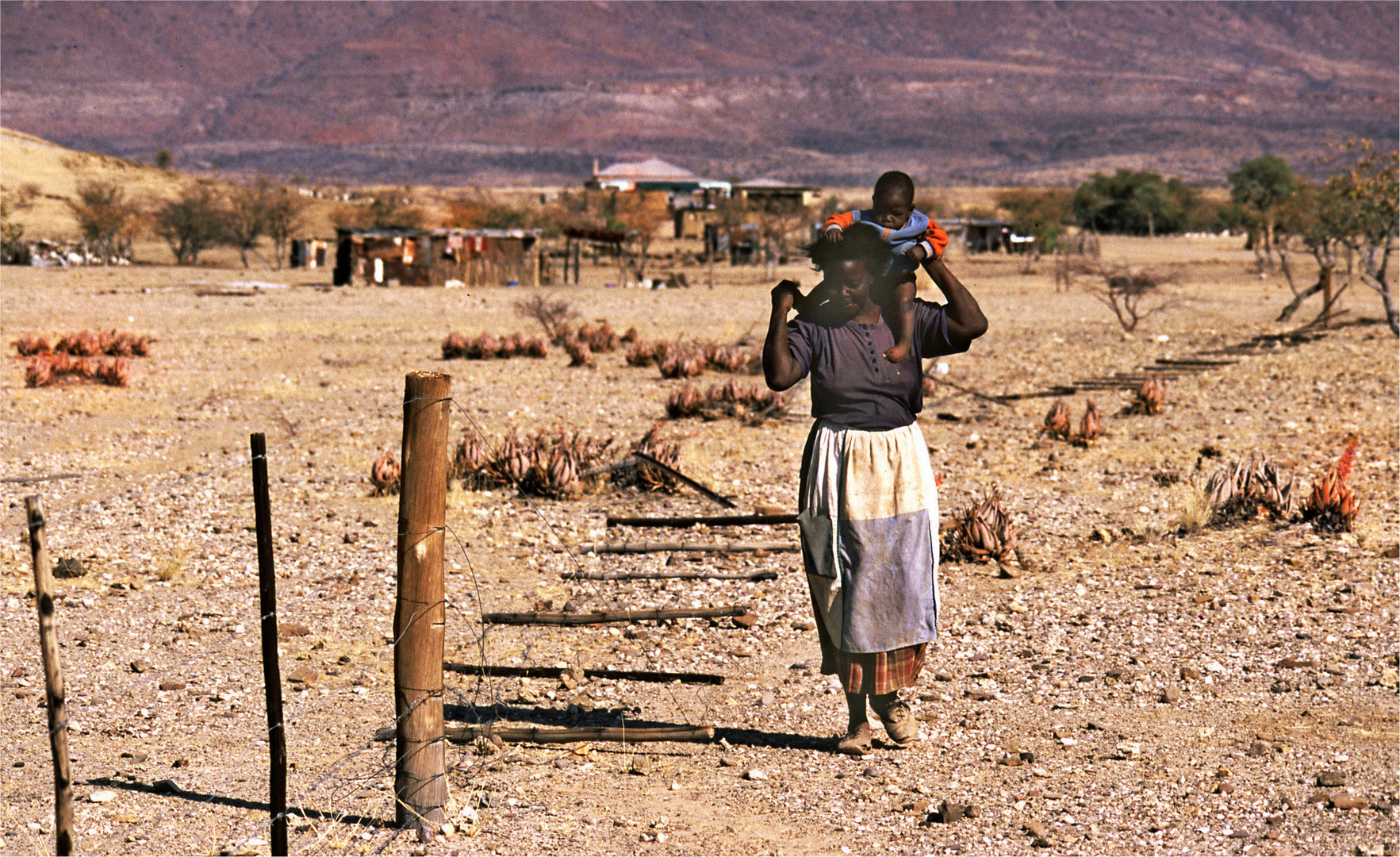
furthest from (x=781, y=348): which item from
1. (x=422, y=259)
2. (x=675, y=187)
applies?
(x=675, y=187)

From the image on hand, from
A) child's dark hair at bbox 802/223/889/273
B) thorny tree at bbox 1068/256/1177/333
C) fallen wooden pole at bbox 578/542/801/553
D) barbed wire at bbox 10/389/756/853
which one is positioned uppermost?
child's dark hair at bbox 802/223/889/273

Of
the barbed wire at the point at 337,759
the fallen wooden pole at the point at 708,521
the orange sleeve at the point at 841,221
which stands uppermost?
the orange sleeve at the point at 841,221

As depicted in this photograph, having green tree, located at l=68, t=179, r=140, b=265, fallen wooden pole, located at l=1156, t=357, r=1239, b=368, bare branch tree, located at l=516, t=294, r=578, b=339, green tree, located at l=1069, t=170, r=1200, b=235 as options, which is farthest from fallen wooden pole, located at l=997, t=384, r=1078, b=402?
green tree, located at l=1069, t=170, r=1200, b=235

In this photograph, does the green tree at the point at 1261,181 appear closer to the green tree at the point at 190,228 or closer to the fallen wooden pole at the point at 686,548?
the green tree at the point at 190,228

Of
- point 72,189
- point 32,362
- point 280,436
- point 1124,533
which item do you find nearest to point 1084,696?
point 1124,533

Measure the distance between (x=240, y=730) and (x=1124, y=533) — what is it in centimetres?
589

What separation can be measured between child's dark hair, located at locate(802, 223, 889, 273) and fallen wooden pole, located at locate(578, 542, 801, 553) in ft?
12.6

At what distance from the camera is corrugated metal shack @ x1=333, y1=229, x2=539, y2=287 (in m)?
40.7

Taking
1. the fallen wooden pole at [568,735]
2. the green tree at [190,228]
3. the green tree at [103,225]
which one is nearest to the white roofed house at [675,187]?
the green tree at [190,228]

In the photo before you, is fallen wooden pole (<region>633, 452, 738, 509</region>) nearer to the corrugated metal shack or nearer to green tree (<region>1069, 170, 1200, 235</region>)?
the corrugated metal shack

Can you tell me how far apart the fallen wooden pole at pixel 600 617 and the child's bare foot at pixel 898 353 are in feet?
8.80

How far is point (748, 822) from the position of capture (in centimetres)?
487

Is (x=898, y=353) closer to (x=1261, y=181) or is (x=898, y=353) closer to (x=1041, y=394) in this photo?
(x=1041, y=394)

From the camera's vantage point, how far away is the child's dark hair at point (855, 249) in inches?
195
